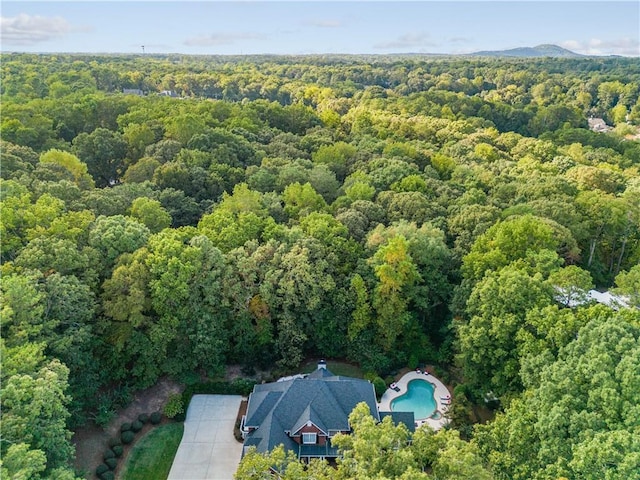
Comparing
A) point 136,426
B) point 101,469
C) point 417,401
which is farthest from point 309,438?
point 101,469

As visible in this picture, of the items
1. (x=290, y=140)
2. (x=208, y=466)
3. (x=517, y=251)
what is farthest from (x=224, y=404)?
(x=290, y=140)

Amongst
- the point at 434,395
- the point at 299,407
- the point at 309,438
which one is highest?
the point at 299,407

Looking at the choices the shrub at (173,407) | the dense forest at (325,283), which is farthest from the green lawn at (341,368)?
the shrub at (173,407)

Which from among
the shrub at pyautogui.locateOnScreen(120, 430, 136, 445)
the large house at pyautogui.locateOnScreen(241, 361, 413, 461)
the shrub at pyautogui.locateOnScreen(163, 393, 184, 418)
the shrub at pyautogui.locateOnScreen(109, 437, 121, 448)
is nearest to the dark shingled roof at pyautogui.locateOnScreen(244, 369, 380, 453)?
the large house at pyautogui.locateOnScreen(241, 361, 413, 461)

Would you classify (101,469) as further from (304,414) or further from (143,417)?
(304,414)

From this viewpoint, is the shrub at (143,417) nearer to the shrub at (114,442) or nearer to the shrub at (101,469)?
the shrub at (114,442)

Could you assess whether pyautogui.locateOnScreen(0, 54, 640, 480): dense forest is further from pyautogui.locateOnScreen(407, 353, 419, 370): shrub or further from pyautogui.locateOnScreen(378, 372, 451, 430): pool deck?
pyautogui.locateOnScreen(378, 372, 451, 430): pool deck

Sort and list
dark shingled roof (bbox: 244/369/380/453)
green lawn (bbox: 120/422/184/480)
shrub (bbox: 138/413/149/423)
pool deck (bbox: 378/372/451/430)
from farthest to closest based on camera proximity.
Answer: pool deck (bbox: 378/372/451/430) < shrub (bbox: 138/413/149/423) < green lawn (bbox: 120/422/184/480) < dark shingled roof (bbox: 244/369/380/453)
